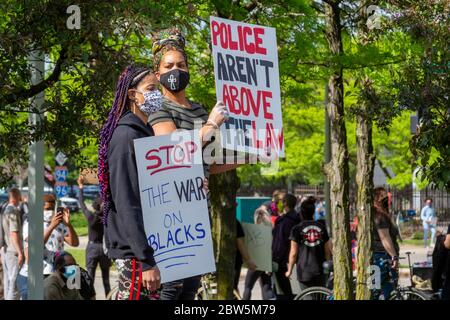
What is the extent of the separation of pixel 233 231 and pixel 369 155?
196cm

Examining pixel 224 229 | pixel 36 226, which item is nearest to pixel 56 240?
pixel 224 229

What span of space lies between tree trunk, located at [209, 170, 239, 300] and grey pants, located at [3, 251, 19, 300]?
321cm

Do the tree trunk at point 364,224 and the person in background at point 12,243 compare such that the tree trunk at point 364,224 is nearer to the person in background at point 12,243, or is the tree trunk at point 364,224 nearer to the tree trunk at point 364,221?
the tree trunk at point 364,221

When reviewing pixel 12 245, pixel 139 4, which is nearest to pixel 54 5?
pixel 139 4

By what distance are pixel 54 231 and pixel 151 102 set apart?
27.1 feet

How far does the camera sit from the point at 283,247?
15805 mm

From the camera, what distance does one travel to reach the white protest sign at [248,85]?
6508 millimetres

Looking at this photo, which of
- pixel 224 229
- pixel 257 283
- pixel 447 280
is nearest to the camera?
pixel 447 280

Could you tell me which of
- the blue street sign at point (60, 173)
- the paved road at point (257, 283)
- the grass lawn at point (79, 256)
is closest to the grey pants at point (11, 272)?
the paved road at point (257, 283)

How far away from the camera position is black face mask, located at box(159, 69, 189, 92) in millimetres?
6164

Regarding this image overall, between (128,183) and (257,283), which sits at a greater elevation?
(128,183)

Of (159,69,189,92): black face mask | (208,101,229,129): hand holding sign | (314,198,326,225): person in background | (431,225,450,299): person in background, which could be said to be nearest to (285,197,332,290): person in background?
(431,225,450,299): person in background

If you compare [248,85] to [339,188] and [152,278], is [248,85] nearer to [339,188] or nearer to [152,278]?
[152,278]
